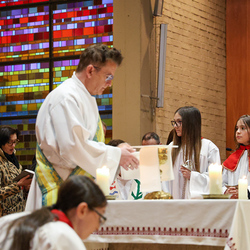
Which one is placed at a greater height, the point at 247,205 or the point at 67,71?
the point at 67,71

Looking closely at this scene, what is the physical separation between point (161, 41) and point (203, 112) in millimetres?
1586

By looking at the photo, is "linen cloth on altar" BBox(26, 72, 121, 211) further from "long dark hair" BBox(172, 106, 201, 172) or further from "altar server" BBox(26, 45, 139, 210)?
"long dark hair" BBox(172, 106, 201, 172)

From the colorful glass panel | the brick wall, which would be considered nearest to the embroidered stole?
the brick wall

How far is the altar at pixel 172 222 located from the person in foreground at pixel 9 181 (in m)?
1.79

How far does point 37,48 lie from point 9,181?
369 centimetres

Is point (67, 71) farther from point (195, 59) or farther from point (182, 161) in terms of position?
point (182, 161)

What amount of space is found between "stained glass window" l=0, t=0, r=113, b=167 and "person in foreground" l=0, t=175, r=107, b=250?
6.54m

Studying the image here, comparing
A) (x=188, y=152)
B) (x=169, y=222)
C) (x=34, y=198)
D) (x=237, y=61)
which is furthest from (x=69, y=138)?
(x=237, y=61)

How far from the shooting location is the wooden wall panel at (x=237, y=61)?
921 centimetres

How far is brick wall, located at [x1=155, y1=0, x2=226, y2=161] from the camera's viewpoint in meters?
8.50

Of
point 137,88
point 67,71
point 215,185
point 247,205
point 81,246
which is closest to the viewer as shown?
point 81,246

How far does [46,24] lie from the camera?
9.05 metres

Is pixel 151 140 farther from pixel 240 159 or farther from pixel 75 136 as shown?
pixel 75 136

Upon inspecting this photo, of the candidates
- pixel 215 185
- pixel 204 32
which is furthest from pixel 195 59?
pixel 215 185
